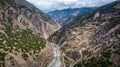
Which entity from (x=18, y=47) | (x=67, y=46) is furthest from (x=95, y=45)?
(x=18, y=47)

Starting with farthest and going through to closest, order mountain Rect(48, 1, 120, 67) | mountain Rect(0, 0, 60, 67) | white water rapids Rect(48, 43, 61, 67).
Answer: white water rapids Rect(48, 43, 61, 67) → mountain Rect(0, 0, 60, 67) → mountain Rect(48, 1, 120, 67)

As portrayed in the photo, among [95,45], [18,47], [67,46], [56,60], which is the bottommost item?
[67,46]

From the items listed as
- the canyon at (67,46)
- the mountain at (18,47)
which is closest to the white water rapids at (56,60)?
the canyon at (67,46)

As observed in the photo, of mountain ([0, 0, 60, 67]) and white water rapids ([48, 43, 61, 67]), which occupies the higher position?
mountain ([0, 0, 60, 67])

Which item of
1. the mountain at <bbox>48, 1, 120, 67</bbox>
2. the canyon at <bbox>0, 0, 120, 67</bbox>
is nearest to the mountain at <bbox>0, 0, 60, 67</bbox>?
the canyon at <bbox>0, 0, 120, 67</bbox>

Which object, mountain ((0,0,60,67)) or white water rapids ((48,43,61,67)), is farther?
white water rapids ((48,43,61,67))

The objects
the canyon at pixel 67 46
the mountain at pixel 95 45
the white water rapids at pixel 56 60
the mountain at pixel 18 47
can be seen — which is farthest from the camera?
the white water rapids at pixel 56 60

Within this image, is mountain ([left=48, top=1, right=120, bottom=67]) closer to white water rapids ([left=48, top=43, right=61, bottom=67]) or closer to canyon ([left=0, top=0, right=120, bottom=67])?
canyon ([left=0, top=0, right=120, bottom=67])

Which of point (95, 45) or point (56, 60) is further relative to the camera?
point (95, 45)

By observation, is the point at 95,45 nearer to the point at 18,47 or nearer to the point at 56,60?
the point at 56,60

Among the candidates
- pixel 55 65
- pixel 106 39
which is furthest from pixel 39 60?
pixel 106 39

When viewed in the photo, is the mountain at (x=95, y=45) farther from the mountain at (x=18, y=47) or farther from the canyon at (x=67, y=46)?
Answer: the mountain at (x=18, y=47)
